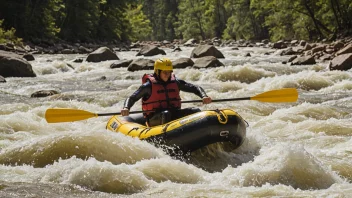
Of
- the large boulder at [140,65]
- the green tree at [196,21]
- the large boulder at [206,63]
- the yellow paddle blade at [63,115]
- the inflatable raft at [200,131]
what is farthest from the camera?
the green tree at [196,21]

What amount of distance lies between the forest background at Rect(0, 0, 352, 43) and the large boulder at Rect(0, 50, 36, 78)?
864 centimetres

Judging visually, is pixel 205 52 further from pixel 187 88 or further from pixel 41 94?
pixel 187 88

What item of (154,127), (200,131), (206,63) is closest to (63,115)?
(154,127)

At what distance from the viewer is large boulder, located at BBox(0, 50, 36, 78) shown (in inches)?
528

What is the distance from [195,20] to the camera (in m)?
53.8

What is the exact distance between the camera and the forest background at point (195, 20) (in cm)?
2395

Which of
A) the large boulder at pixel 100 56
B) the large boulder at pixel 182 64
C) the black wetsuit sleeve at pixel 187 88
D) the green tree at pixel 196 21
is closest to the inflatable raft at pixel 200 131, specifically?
the black wetsuit sleeve at pixel 187 88

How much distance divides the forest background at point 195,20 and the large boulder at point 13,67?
8.64 m

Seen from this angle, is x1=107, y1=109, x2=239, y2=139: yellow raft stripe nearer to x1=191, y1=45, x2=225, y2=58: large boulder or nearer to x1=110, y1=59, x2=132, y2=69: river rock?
x1=110, y1=59, x2=132, y2=69: river rock

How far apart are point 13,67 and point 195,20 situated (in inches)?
1641

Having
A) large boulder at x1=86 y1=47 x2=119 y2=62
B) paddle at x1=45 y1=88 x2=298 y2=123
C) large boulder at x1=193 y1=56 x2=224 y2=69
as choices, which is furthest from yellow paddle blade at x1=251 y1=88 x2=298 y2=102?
large boulder at x1=86 y1=47 x2=119 y2=62

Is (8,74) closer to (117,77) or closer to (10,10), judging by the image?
(117,77)

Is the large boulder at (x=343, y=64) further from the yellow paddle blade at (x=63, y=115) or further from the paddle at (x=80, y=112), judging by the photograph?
the yellow paddle blade at (x=63, y=115)

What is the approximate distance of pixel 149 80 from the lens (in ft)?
20.5
